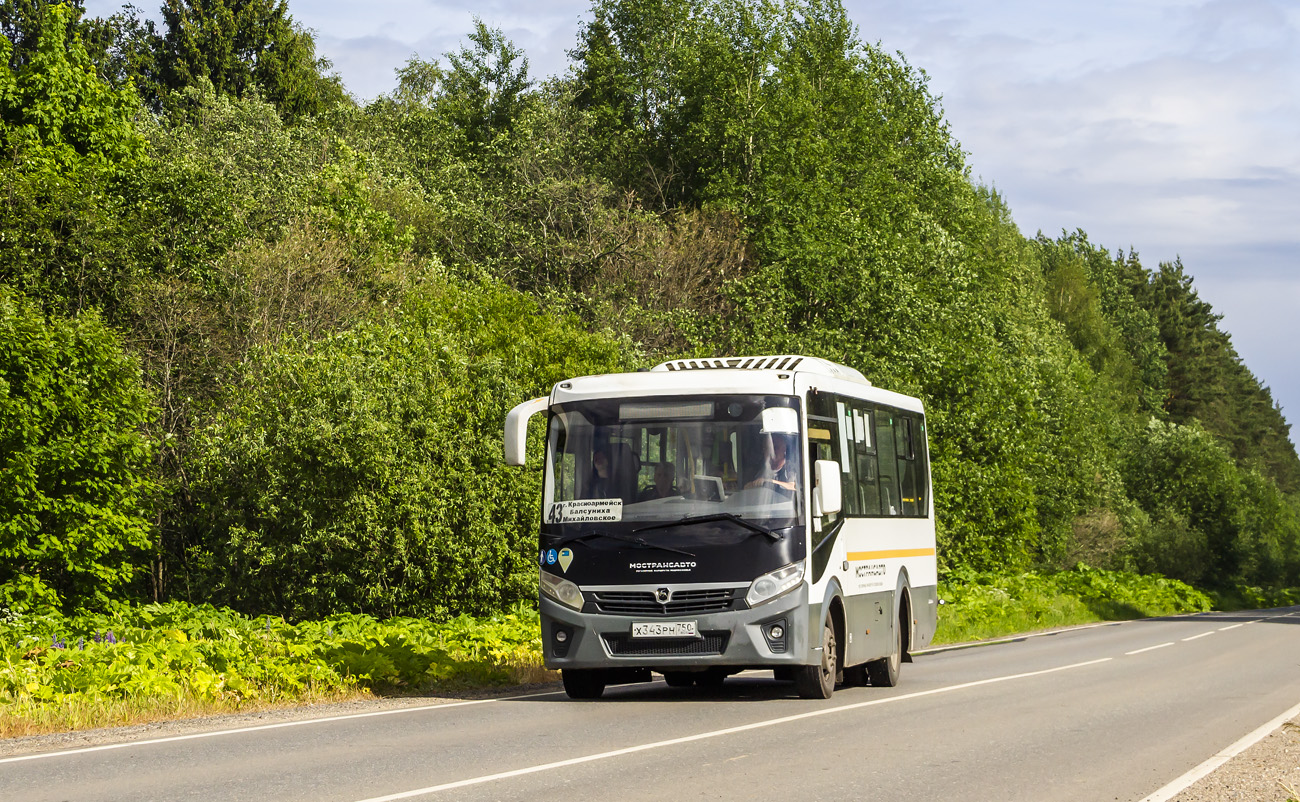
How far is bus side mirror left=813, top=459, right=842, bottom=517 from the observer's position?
45.6 ft

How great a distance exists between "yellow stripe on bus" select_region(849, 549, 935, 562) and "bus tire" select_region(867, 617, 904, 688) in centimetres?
81

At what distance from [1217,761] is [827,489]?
457cm

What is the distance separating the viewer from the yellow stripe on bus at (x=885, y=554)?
15.5 metres

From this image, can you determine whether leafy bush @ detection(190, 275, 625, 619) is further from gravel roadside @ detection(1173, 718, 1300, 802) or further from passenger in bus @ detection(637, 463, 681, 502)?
gravel roadside @ detection(1173, 718, 1300, 802)

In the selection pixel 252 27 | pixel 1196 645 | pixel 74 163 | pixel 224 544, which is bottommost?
pixel 1196 645

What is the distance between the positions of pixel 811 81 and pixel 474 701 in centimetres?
3875

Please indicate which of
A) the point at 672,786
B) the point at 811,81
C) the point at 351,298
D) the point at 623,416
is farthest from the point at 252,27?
the point at 672,786

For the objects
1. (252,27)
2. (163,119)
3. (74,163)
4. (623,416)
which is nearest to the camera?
(623,416)

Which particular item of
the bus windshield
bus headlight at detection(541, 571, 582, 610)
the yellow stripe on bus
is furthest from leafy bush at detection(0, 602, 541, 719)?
the yellow stripe on bus

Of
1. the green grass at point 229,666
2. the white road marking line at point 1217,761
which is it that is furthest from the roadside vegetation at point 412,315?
the white road marking line at point 1217,761

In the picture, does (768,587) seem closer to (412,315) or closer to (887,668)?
(887,668)

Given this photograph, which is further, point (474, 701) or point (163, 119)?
point (163, 119)

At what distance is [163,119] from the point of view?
49594 mm

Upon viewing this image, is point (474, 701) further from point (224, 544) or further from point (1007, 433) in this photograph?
point (1007, 433)
